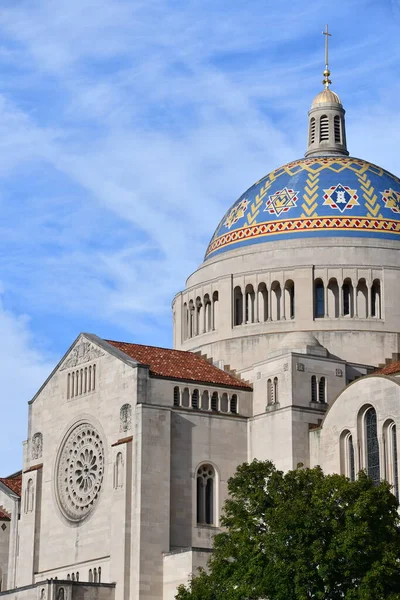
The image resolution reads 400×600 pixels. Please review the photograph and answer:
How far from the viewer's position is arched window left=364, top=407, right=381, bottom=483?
5944cm

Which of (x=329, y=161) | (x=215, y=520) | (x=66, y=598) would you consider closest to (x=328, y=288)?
(x=329, y=161)

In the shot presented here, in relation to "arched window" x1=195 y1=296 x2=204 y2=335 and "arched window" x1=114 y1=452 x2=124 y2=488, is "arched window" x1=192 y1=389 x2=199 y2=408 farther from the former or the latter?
"arched window" x1=195 y1=296 x2=204 y2=335

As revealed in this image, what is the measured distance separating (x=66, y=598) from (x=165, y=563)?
14.4 feet

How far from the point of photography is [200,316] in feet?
243

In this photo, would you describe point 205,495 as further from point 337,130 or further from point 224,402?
point 337,130

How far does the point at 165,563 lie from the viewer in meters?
61.2

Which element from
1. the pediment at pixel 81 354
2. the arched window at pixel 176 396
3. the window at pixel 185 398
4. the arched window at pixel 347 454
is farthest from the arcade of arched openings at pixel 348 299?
the pediment at pixel 81 354

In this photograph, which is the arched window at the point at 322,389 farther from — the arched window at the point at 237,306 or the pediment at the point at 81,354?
the pediment at the point at 81,354

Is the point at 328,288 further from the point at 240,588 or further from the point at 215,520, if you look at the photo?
the point at 240,588

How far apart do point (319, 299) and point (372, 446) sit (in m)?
12.3

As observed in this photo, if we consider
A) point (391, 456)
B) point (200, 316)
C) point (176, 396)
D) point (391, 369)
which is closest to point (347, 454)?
→ point (391, 456)

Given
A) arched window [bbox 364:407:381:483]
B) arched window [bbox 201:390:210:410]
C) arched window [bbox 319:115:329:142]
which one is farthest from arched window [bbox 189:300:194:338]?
arched window [bbox 364:407:381:483]

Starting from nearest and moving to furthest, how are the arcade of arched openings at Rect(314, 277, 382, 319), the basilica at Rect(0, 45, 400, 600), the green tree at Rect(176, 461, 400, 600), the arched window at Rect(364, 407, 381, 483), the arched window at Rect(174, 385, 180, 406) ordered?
1. the green tree at Rect(176, 461, 400, 600)
2. the arched window at Rect(364, 407, 381, 483)
3. the basilica at Rect(0, 45, 400, 600)
4. the arched window at Rect(174, 385, 180, 406)
5. the arcade of arched openings at Rect(314, 277, 382, 319)

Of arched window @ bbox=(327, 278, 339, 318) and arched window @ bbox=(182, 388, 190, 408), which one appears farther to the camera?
arched window @ bbox=(327, 278, 339, 318)
